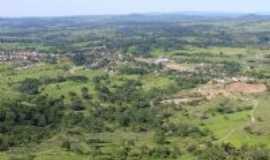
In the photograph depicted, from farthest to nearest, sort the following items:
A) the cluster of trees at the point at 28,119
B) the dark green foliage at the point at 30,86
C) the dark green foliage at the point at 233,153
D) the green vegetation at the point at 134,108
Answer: the dark green foliage at the point at 30,86
the cluster of trees at the point at 28,119
the green vegetation at the point at 134,108
the dark green foliage at the point at 233,153

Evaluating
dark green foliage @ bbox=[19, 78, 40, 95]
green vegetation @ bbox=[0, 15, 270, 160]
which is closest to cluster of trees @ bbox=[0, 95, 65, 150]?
green vegetation @ bbox=[0, 15, 270, 160]

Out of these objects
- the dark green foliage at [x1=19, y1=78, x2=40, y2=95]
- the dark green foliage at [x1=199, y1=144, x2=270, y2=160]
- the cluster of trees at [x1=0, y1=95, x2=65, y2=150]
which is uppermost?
the dark green foliage at [x1=199, y1=144, x2=270, y2=160]

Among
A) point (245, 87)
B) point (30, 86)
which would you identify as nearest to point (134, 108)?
point (245, 87)

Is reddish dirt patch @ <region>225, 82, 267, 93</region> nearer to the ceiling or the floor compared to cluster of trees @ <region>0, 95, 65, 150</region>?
nearer to the floor

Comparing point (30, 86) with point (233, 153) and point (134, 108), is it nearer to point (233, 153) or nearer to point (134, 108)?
point (134, 108)

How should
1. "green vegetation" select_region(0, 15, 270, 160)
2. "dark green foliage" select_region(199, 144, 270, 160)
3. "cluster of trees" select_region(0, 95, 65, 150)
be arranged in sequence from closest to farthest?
"dark green foliage" select_region(199, 144, 270, 160) < "green vegetation" select_region(0, 15, 270, 160) < "cluster of trees" select_region(0, 95, 65, 150)

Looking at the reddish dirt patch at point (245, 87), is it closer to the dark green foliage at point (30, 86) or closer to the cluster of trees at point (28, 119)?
the cluster of trees at point (28, 119)

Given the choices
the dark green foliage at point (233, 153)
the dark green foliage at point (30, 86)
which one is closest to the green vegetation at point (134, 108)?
the dark green foliage at point (233, 153)

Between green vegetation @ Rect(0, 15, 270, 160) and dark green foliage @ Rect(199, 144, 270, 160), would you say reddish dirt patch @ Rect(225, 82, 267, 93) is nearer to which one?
green vegetation @ Rect(0, 15, 270, 160)

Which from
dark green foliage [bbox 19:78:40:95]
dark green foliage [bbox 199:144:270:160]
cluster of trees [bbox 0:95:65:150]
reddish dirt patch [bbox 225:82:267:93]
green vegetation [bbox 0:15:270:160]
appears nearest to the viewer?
dark green foliage [bbox 199:144:270:160]
